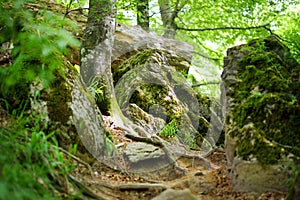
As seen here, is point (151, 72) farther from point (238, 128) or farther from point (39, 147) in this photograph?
point (39, 147)

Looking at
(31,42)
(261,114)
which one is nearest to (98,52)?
(31,42)

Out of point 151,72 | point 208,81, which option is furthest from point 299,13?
point 151,72

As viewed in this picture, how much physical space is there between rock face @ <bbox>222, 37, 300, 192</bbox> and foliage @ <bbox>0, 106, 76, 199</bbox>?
1.98 m

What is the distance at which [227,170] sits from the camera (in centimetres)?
426

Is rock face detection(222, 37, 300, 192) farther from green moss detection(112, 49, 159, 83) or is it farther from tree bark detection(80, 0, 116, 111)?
green moss detection(112, 49, 159, 83)

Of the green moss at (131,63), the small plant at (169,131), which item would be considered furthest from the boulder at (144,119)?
the green moss at (131,63)

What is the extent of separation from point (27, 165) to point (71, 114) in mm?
1446

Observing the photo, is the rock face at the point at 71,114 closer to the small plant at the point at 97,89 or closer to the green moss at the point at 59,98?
the green moss at the point at 59,98

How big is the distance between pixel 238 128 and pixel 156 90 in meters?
4.63

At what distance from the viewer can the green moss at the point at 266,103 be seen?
12.3 ft

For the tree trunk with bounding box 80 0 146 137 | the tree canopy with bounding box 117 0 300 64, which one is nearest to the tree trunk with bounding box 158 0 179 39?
the tree canopy with bounding box 117 0 300 64

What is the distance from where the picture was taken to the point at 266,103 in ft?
13.0

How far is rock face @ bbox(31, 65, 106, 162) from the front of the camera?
4.04m

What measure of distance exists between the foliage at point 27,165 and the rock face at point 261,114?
198 cm
